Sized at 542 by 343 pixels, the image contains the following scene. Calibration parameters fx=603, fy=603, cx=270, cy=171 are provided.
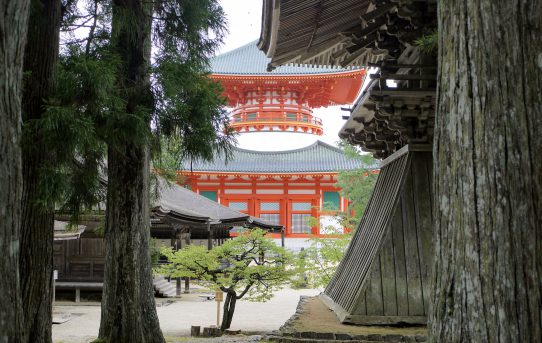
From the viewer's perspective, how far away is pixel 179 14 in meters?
6.11

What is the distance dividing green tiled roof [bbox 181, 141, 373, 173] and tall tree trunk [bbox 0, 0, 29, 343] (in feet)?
67.9

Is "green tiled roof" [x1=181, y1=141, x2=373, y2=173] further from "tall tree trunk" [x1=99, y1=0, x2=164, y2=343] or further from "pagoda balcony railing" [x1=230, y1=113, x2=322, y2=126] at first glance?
"tall tree trunk" [x1=99, y1=0, x2=164, y2=343]

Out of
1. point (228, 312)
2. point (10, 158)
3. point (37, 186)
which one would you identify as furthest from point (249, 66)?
point (10, 158)

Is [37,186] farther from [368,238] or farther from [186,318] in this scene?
[186,318]

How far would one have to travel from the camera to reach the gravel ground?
9094 millimetres

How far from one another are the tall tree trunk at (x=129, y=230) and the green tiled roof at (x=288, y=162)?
17.3 m

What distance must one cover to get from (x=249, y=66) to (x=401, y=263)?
67.3 ft

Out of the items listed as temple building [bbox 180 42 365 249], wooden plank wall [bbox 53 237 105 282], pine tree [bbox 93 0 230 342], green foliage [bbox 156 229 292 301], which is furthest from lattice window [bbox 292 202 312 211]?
pine tree [bbox 93 0 230 342]

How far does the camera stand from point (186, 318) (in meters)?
11.6

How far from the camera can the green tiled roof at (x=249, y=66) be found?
24.0 m

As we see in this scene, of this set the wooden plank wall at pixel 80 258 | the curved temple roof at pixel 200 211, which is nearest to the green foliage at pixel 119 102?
the wooden plank wall at pixel 80 258

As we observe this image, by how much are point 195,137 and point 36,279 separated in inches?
73.6

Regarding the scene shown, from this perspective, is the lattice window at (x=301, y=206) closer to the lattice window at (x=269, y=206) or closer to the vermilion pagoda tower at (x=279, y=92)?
the lattice window at (x=269, y=206)

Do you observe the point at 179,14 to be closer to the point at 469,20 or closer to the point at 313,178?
the point at 469,20
